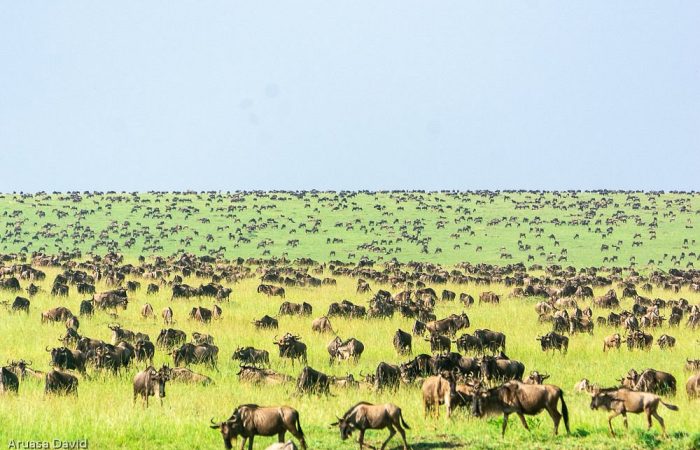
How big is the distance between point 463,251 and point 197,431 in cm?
6437

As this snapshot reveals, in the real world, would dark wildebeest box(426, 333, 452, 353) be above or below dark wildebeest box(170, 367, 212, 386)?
above

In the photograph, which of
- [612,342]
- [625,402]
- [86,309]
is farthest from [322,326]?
[625,402]

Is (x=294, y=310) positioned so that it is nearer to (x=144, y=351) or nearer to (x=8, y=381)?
(x=144, y=351)

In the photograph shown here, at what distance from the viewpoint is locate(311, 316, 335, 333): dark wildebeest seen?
27.2 m

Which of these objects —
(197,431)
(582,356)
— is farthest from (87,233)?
(197,431)

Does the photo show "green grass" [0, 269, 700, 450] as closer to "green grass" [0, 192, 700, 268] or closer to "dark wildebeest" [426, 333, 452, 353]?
"dark wildebeest" [426, 333, 452, 353]

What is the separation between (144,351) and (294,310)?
11203 millimetres

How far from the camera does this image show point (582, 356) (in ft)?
79.6

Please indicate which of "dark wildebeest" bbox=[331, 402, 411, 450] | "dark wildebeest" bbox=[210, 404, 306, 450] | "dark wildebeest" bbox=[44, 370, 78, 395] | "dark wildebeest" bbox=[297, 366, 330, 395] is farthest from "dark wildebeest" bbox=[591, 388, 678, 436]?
"dark wildebeest" bbox=[44, 370, 78, 395]

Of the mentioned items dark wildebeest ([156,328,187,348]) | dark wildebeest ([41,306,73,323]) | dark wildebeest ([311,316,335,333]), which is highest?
dark wildebeest ([41,306,73,323])

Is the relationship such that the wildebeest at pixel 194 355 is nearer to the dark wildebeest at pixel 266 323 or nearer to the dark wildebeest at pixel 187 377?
the dark wildebeest at pixel 187 377

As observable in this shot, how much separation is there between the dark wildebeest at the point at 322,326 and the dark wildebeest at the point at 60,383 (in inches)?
440

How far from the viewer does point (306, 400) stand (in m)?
16.8

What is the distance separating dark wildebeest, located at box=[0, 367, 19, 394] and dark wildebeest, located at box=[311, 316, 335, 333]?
38.6ft
